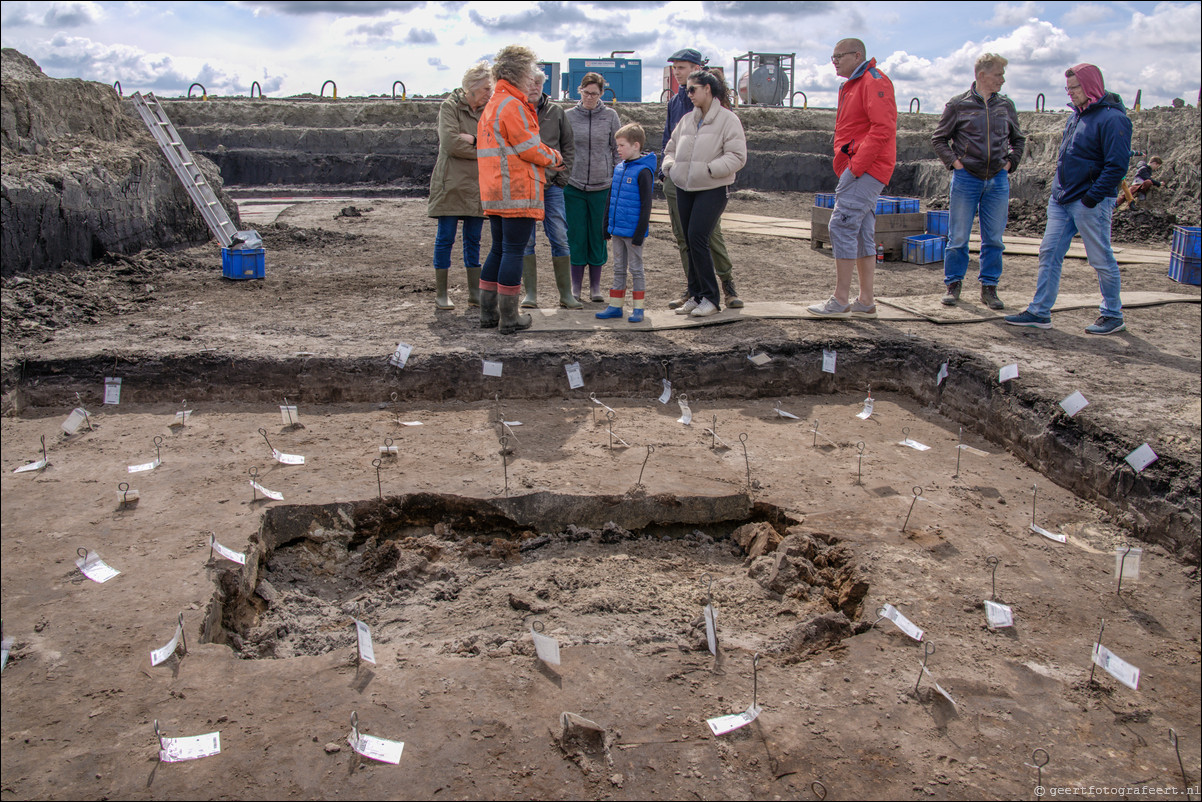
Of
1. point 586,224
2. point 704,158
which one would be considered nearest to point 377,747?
point 704,158

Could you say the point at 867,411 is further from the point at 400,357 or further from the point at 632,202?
the point at 400,357

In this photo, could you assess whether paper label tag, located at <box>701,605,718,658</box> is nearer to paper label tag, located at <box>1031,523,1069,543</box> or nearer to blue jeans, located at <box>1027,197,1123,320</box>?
paper label tag, located at <box>1031,523,1069,543</box>

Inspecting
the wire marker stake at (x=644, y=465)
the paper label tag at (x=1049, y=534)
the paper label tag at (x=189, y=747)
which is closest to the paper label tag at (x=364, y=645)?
the paper label tag at (x=189, y=747)

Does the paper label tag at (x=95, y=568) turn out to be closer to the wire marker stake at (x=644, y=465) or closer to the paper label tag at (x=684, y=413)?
the wire marker stake at (x=644, y=465)

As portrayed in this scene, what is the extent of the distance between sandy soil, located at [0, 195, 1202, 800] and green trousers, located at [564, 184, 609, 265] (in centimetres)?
108

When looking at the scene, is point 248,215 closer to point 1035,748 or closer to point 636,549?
point 636,549

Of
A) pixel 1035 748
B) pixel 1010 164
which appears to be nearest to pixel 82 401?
pixel 1035 748

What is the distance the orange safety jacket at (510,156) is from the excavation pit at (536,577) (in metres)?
2.20

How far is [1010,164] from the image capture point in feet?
19.8

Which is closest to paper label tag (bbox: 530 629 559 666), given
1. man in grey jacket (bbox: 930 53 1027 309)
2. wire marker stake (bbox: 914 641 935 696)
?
wire marker stake (bbox: 914 641 935 696)

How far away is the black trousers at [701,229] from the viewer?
18.3 feet

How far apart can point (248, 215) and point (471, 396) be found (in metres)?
10.5

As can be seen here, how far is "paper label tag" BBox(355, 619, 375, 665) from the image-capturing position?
2596mm

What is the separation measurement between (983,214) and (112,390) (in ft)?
20.4
